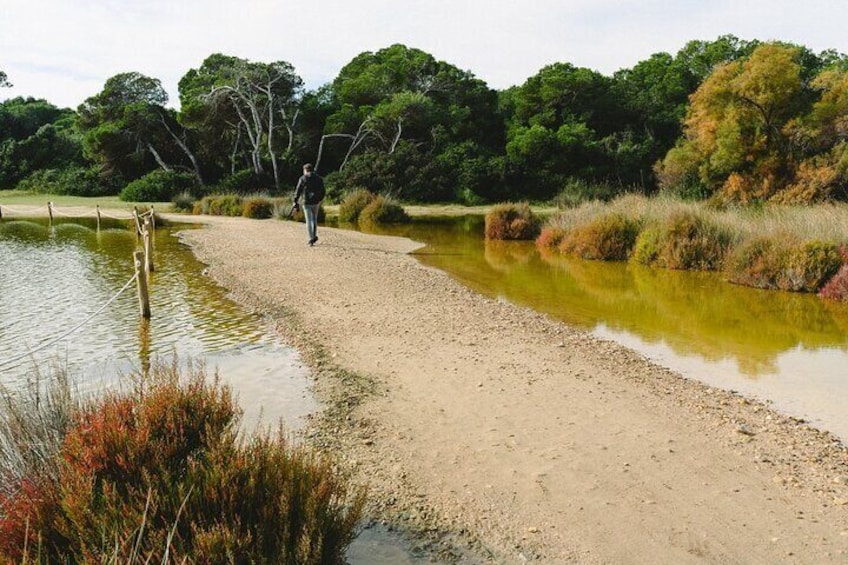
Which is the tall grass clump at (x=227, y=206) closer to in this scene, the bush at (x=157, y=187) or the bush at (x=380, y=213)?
the bush at (x=380, y=213)

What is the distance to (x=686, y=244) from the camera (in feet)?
53.5

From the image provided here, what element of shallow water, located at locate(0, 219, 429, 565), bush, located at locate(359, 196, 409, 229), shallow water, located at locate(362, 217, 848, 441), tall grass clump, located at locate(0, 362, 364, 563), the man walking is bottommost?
shallow water, located at locate(362, 217, 848, 441)

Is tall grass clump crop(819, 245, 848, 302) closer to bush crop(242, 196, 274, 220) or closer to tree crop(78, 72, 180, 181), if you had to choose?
bush crop(242, 196, 274, 220)

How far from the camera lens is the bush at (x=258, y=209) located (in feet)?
99.1

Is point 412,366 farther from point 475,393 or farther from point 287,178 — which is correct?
point 287,178

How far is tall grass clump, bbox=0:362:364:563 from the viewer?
2879mm

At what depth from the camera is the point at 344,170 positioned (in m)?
42.9

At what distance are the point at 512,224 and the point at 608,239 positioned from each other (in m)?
5.41

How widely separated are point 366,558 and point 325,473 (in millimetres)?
722

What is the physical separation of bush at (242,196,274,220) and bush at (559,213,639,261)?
16.2 meters

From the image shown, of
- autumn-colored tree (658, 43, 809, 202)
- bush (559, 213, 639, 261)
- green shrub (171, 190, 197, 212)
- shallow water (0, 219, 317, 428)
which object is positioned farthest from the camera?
green shrub (171, 190, 197, 212)

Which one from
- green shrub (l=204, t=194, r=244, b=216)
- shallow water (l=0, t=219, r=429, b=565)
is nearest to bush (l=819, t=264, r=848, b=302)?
shallow water (l=0, t=219, r=429, b=565)

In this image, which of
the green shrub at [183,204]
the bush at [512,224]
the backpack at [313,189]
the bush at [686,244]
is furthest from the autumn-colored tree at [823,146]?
the green shrub at [183,204]

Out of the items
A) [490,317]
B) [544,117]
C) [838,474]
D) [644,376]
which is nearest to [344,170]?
[544,117]
